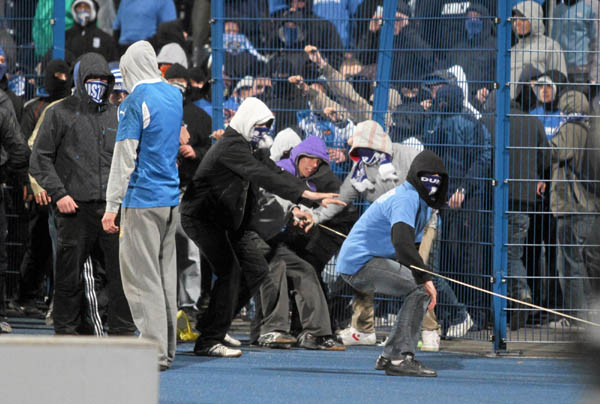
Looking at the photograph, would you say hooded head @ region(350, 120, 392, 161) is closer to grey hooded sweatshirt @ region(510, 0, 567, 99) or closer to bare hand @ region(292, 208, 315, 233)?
bare hand @ region(292, 208, 315, 233)

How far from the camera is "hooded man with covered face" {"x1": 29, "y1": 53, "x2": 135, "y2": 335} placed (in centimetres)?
861

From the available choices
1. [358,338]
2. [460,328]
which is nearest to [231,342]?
[358,338]

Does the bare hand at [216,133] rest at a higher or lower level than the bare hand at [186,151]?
higher

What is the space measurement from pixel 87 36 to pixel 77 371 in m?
Result: 9.52

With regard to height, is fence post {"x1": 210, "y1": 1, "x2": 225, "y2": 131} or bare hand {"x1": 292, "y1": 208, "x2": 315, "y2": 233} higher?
fence post {"x1": 210, "y1": 1, "x2": 225, "y2": 131}

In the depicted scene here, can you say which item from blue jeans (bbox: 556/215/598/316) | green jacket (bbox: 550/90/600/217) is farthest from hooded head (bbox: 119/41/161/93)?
blue jeans (bbox: 556/215/598/316)

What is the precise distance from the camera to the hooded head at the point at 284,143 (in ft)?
34.4

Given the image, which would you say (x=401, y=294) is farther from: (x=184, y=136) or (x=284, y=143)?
(x=184, y=136)

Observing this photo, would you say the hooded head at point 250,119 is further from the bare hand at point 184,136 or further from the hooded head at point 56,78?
the hooded head at point 56,78

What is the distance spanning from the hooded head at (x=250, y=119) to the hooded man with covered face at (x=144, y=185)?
38.3 inches

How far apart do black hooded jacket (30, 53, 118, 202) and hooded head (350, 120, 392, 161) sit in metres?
2.19

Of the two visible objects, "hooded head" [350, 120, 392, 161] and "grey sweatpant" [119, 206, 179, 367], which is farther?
"hooded head" [350, 120, 392, 161]

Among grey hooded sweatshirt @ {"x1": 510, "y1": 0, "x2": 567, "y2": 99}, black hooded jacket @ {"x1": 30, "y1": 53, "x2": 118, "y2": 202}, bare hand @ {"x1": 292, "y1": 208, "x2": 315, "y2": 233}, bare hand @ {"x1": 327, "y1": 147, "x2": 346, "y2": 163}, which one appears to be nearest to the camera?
black hooded jacket @ {"x1": 30, "y1": 53, "x2": 118, "y2": 202}

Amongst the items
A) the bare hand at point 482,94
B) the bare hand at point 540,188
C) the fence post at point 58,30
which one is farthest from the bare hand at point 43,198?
the bare hand at point 540,188
